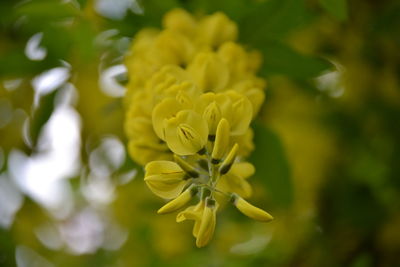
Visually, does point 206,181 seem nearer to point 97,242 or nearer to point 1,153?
point 1,153

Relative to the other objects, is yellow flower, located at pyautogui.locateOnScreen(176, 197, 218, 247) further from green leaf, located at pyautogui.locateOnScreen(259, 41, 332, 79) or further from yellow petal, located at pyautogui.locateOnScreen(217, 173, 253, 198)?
green leaf, located at pyautogui.locateOnScreen(259, 41, 332, 79)

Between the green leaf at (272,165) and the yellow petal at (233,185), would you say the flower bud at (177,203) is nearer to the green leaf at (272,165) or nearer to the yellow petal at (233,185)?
the yellow petal at (233,185)

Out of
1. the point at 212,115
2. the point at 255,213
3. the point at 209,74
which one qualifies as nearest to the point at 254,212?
the point at 255,213

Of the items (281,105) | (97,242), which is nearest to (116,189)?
(97,242)

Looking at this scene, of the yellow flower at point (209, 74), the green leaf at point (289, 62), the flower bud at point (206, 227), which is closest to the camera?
the flower bud at point (206, 227)

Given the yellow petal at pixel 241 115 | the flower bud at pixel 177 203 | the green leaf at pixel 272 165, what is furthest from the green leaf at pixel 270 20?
the flower bud at pixel 177 203

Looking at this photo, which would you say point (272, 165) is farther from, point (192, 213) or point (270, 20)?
point (192, 213)

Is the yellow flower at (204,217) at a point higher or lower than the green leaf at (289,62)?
higher
